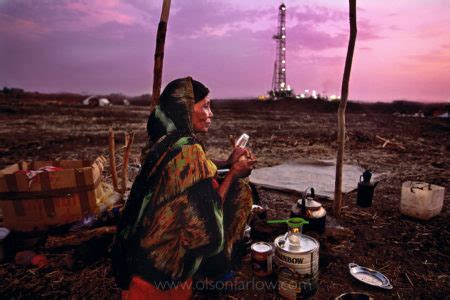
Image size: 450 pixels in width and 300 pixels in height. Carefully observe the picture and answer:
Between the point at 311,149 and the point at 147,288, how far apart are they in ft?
32.4

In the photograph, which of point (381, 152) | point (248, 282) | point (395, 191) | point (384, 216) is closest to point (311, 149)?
point (381, 152)

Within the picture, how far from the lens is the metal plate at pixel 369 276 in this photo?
3098 millimetres

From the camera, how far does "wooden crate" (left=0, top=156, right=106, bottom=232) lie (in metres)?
3.73

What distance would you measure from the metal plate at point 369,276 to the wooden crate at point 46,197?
349 cm

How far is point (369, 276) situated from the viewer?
3246 millimetres

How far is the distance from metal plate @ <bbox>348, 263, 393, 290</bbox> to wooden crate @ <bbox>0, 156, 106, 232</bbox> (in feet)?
11.4

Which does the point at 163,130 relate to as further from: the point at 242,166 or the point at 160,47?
the point at 160,47

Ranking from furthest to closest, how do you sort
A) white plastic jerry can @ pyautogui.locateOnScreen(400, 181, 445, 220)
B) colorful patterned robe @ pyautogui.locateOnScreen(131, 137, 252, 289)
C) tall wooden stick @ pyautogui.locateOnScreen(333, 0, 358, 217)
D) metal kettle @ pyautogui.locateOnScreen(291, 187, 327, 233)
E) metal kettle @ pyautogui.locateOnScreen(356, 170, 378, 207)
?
metal kettle @ pyautogui.locateOnScreen(356, 170, 378, 207), white plastic jerry can @ pyautogui.locateOnScreen(400, 181, 445, 220), tall wooden stick @ pyautogui.locateOnScreen(333, 0, 358, 217), metal kettle @ pyautogui.locateOnScreen(291, 187, 327, 233), colorful patterned robe @ pyautogui.locateOnScreen(131, 137, 252, 289)

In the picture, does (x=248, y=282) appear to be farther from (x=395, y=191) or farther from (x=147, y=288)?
(x=395, y=191)

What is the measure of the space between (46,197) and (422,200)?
560 centimetres

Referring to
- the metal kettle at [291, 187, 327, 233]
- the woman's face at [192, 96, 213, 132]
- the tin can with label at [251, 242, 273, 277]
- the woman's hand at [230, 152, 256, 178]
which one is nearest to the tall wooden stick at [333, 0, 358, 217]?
the metal kettle at [291, 187, 327, 233]

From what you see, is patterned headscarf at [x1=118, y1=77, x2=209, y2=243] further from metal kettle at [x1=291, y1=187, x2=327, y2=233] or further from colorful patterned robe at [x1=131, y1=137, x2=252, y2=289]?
metal kettle at [x1=291, y1=187, x2=327, y2=233]

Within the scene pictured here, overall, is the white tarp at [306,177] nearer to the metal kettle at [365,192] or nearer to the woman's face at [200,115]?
the metal kettle at [365,192]

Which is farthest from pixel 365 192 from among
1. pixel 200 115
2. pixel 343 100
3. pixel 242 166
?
pixel 200 115
